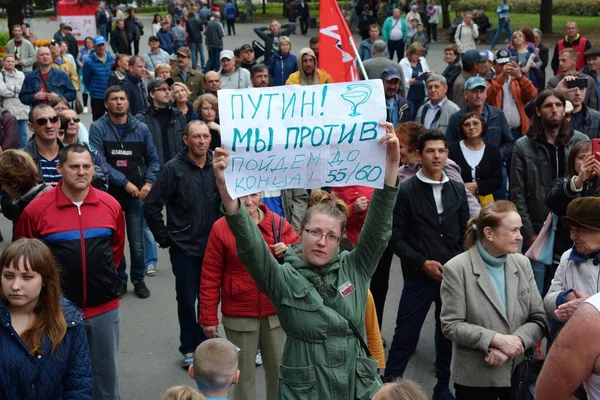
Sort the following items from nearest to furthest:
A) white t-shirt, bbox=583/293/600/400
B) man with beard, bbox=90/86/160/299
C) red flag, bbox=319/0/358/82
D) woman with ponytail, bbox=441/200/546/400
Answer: white t-shirt, bbox=583/293/600/400, woman with ponytail, bbox=441/200/546/400, red flag, bbox=319/0/358/82, man with beard, bbox=90/86/160/299

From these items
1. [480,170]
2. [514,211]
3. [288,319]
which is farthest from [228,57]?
[288,319]

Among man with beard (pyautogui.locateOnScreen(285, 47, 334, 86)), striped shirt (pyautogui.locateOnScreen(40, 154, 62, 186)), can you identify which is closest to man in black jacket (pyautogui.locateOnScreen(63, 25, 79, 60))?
man with beard (pyautogui.locateOnScreen(285, 47, 334, 86))

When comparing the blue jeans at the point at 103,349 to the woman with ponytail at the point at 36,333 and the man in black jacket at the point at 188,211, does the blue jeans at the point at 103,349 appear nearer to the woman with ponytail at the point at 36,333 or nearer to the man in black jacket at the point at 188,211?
the woman with ponytail at the point at 36,333

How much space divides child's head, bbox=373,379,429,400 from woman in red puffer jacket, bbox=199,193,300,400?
7.98 feet

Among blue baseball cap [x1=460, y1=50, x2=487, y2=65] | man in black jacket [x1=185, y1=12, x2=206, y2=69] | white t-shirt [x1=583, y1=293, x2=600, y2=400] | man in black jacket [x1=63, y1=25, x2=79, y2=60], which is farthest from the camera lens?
man in black jacket [x1=185, y1=12, x2=206, y2=69]

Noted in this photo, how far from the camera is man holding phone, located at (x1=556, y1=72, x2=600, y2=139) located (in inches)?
332

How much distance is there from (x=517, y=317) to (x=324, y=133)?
5.82ft

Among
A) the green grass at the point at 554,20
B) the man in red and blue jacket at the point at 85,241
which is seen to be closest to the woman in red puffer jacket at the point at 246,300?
the man in red and blue jacket at the point at 85,241

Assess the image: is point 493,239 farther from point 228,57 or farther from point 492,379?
point 228,57

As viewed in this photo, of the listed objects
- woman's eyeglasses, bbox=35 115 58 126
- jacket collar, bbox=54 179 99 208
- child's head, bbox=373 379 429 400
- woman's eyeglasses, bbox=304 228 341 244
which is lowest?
child's head, bbox=373 379 429 400

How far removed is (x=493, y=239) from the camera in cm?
505

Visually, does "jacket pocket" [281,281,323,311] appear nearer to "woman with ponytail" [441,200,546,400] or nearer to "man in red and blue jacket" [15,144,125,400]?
"woman with ponytail" [441,200,546,400]

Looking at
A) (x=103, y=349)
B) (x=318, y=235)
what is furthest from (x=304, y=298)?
(x=103, y=349)

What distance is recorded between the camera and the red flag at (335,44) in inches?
318
